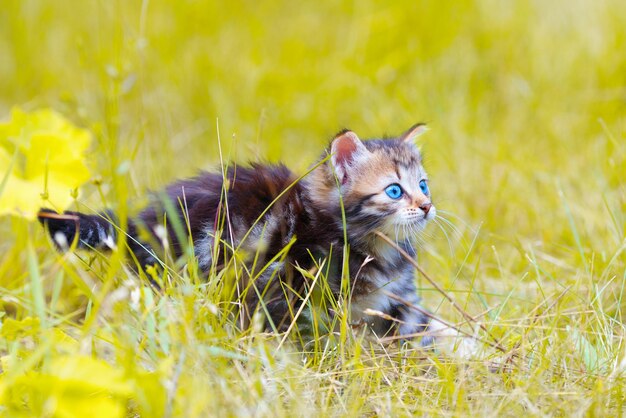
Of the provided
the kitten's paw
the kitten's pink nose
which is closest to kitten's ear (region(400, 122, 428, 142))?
the kitten's pink nose

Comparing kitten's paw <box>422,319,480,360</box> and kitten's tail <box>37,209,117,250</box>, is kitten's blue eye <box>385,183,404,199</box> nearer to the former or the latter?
kitten's paw <box>422,319,480,360</box>

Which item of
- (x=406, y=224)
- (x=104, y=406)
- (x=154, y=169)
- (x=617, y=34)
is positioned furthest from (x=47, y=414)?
(x=617, y=34)

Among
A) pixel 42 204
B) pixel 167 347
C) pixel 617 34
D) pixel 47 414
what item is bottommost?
pixel 47 414

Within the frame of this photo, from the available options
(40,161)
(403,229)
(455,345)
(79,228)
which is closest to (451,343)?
(455,345)

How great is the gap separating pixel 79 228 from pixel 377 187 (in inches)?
35.7

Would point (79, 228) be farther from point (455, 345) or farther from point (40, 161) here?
point (455, 345)

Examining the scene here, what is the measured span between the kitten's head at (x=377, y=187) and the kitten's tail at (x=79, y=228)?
69cm

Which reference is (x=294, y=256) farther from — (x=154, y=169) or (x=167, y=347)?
(x=154, y=169)

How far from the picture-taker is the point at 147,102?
4324 millimetres

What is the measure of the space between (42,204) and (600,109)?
9.54 feet

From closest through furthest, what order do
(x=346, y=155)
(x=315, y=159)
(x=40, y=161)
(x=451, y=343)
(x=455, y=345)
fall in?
(x=455, y=345) < (x=451, y=343) < (x=346, y=155) < (x=40, y=161) < (x=315, y=159)

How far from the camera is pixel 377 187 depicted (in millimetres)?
2354

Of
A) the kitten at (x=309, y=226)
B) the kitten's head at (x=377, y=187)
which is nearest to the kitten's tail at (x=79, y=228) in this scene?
the kitten at (x=309, y=226)

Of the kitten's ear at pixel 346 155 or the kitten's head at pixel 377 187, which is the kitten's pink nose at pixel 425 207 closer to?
the kitten's head at pixel 377 187
